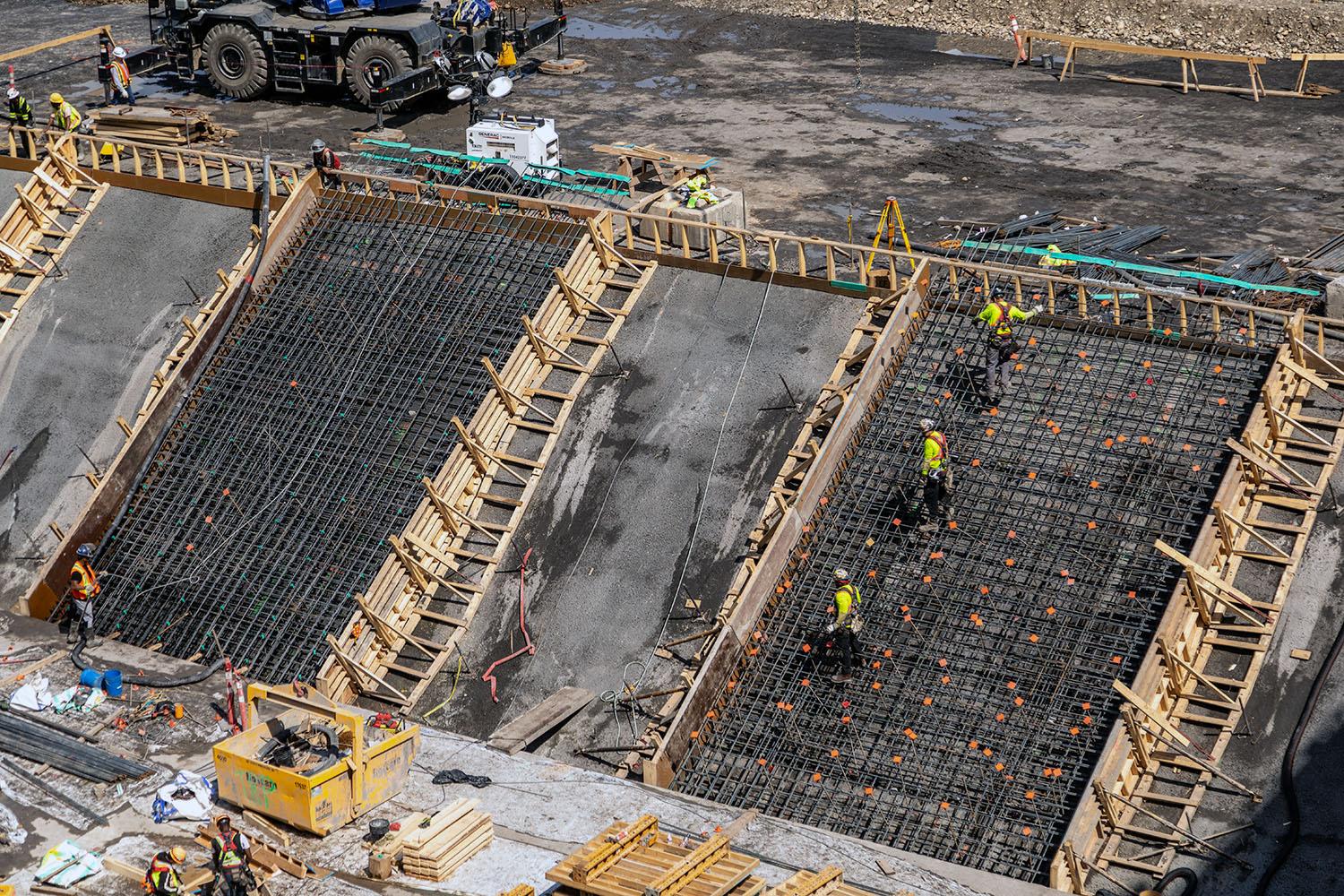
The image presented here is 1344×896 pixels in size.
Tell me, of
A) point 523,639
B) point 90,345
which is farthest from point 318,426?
point 90,345

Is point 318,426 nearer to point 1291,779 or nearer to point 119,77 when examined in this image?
point 1291,779

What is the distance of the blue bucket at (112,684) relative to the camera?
2159 centimetres

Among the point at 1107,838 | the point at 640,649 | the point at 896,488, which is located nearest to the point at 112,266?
the point at 640,649

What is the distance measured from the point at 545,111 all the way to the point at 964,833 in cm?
2635

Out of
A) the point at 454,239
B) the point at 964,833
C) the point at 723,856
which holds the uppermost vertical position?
the point at 454,239

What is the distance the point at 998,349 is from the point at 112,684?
1296 centimetres

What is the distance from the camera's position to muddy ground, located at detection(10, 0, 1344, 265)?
3288 cm

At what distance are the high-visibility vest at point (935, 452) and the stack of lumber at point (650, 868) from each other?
262 inches

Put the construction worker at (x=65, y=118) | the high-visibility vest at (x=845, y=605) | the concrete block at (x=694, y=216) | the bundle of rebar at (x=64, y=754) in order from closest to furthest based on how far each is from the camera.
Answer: the bundle of rebar at (x=64, y=754) < the high-visibility vest at (x=845, y=605) < the concrete block at (x=694, y=216) < the construction worker at (x=65, y=118)

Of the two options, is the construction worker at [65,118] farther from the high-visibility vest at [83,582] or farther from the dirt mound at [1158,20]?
the dirt mound at [1158,20]

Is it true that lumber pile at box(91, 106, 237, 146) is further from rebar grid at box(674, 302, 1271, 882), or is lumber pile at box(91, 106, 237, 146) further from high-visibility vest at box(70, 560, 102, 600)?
rebar grid at box(674, 302, 1271, 882)

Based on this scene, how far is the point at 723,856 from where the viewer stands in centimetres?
1641

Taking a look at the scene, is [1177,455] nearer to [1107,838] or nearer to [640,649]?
[1107,838]

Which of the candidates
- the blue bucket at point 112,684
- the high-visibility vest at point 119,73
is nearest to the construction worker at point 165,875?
the blue bucket at point 112,684
